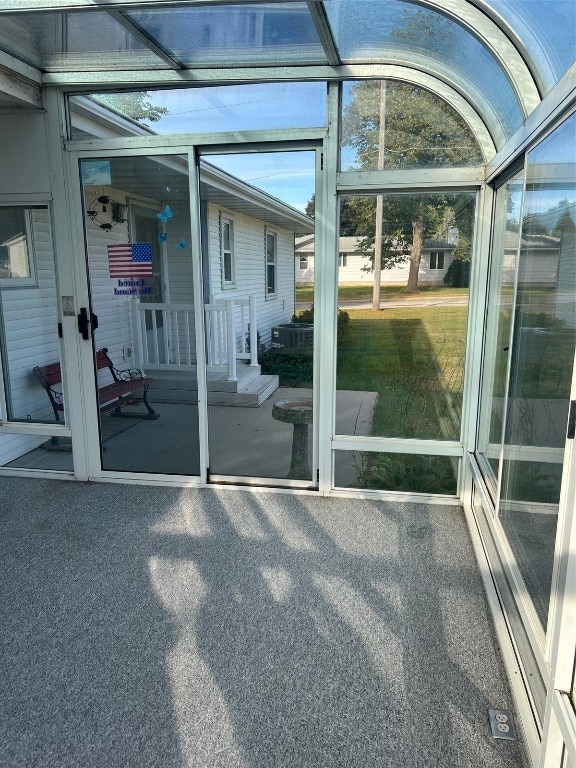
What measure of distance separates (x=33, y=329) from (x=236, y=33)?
94.2 inches

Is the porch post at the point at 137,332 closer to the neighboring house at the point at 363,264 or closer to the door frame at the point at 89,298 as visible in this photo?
the door frame at the point at 89,298

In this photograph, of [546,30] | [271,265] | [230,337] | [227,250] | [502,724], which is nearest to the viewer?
[502,724]

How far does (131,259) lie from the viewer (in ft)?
11.7

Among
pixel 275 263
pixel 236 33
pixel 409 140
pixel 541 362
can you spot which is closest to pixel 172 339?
pixel 275 263

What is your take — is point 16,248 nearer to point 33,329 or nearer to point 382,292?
point 33,329

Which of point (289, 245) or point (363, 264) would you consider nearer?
point (363, 264)

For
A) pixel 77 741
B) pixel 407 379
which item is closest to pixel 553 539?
pixel 77 741

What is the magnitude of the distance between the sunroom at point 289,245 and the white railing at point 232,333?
0.28 meters

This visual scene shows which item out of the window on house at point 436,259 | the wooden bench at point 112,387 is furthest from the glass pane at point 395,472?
the wooden bench at point 112,387

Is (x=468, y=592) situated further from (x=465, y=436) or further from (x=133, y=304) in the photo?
(x=133, y=304)

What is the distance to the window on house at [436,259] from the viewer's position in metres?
3.30

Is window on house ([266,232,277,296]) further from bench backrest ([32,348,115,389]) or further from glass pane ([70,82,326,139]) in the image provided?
bench backrest ([32,348,115,389])

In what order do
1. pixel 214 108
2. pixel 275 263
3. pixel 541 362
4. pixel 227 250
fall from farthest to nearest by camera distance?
pixel 227 250, pixel 275 263, pixel 214 108, pixel 541 362

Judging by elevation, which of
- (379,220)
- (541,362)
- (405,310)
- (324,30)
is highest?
(324,30)
